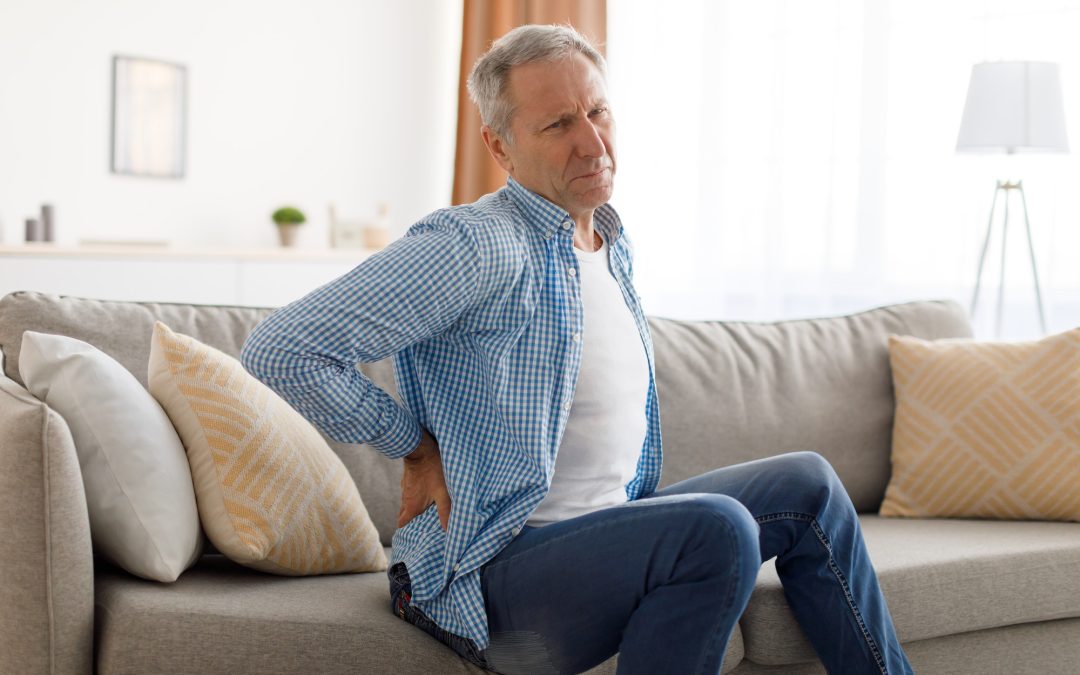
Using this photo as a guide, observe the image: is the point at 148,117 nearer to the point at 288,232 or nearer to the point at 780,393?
the point at 288,232

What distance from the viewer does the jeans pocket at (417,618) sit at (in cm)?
156

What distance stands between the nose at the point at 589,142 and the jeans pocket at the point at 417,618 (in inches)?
25.2

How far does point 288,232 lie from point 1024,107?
2.87 m

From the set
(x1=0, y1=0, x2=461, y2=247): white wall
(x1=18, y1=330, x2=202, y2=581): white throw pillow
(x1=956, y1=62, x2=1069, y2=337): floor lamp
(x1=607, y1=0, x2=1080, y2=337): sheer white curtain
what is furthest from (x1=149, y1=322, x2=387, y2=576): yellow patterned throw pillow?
(x1=607, y1=0, x2=1080, y2=337): sheer white curtain

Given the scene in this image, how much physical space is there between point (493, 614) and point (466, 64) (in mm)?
4035

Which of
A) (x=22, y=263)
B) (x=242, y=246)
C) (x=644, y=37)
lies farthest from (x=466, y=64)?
(x=22, y=263)

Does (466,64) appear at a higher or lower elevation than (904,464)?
higher

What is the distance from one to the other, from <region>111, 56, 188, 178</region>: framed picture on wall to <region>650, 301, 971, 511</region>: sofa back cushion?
2837 mm

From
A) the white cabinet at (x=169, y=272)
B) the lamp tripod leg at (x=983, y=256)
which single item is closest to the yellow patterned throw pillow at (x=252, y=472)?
the white cabinet at (x=169, y=272)

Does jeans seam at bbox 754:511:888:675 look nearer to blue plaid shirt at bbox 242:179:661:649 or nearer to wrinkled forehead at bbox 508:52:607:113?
blue plaid shirt at bbox 242:179:661:649

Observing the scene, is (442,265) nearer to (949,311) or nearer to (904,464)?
(904,464)

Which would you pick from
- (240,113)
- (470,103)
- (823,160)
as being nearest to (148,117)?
(240,113)

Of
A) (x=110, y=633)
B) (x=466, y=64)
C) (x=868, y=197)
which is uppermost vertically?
(x=466, y=64)

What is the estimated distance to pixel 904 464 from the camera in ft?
7.98
